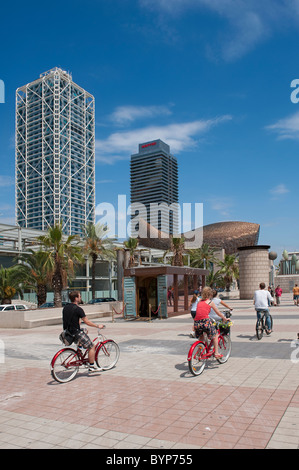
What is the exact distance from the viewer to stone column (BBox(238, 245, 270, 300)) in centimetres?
3759

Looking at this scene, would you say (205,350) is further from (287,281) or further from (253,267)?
(287,281)

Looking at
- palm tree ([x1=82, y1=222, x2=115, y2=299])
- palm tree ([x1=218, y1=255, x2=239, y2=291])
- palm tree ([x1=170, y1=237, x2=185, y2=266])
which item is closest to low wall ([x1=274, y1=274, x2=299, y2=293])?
palm tree ([x1=218, y1=255, x2=239, y2=291])

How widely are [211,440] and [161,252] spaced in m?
59.9

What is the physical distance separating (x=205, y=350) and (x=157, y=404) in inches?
81.9

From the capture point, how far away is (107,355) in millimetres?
8273

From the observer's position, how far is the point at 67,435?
4734mm

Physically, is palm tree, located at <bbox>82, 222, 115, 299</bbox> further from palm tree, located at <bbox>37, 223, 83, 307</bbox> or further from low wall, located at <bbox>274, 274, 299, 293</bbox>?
low wall, located at <bbox>274, 274, 299, 293</bbox>

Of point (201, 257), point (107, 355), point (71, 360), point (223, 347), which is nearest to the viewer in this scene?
point (71, 360)

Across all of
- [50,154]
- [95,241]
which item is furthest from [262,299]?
[50,154]

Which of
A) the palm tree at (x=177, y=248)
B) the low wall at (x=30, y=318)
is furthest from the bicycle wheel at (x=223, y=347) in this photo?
the palm tree at (x=177, y=248)

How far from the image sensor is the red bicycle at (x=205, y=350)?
7340mm

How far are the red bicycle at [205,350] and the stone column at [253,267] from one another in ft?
98.4

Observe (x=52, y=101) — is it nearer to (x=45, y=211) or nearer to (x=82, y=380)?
(x=45, y=211)

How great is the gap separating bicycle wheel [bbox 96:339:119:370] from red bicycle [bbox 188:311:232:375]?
189cm
